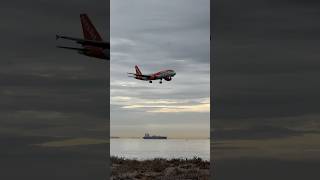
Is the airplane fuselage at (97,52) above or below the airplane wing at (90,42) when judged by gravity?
below

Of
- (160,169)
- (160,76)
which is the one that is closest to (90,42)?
(160,76)

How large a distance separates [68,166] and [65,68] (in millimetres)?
1290

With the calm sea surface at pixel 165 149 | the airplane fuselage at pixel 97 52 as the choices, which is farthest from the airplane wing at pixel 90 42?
the calm sea surface at pixel 165 149

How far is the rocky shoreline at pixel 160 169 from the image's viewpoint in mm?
10617

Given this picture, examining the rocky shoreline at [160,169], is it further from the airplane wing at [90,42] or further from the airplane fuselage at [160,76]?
the airplane wing at [90,42]

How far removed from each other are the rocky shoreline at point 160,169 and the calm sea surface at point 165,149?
19 centimetres

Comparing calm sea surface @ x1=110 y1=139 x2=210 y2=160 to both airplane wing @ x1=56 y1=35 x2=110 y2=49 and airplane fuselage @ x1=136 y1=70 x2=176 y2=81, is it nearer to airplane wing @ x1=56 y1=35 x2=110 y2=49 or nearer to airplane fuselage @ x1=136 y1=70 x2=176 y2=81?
airplane fuselage @ x1=136 y1=70 x2=176 y2=81

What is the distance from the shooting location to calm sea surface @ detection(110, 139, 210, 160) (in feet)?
37.3

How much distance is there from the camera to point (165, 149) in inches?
486

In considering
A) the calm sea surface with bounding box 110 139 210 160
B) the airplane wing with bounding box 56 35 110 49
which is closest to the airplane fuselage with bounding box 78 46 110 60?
the airplane wing with bounding box 56 35 110 49

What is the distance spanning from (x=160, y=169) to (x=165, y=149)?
1367mm

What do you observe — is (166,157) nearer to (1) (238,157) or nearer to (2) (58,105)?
(1) (238,157)

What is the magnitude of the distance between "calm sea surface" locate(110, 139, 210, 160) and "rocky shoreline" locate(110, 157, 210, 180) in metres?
0.19

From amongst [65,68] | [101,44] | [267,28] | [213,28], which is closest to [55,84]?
[65,68]
